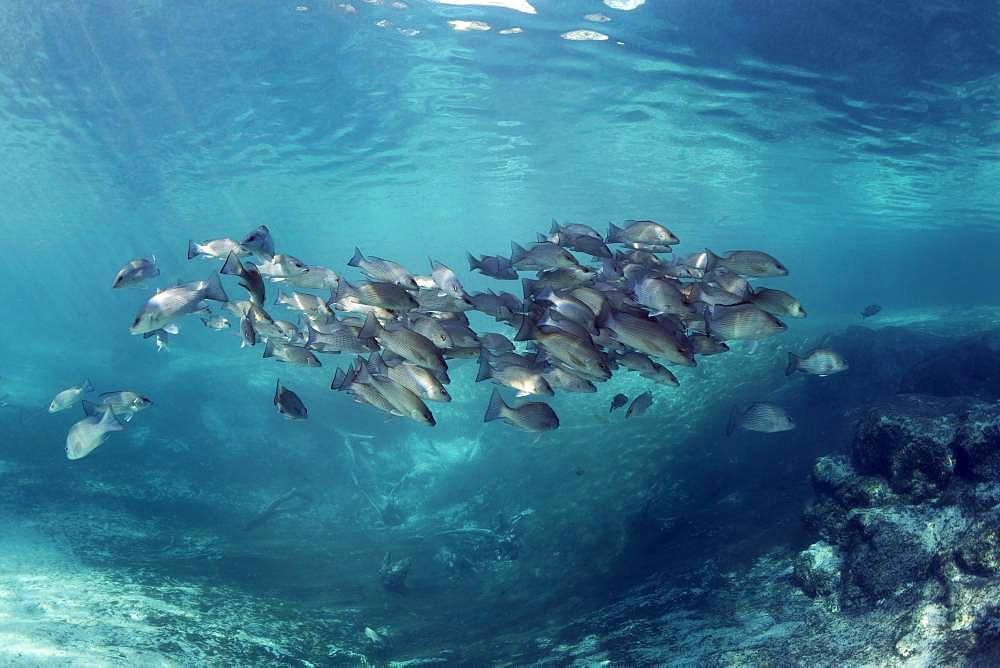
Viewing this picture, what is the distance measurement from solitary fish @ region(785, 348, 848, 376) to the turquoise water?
7.18ft

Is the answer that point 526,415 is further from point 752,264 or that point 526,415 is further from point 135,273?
point 135,273

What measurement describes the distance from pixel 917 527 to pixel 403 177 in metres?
35.0

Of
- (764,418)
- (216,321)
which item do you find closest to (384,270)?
(216,321)

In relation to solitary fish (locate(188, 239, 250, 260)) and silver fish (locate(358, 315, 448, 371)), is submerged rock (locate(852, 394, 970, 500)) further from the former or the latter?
solitary fish (locate(188, 239, 250, 260))

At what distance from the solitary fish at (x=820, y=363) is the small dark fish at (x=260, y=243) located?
634cm

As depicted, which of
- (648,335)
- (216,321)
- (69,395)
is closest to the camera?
(648,335)

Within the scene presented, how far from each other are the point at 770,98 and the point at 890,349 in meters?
11.4

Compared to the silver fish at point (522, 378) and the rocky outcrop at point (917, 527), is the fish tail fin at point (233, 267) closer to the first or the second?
the silver fish at point (522, 378)

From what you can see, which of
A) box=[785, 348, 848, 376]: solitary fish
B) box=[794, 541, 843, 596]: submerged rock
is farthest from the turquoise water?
box=[785, 348, 848, 376]: solitary fish

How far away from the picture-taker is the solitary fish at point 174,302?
5027mm

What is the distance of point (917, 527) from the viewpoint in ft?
17.5

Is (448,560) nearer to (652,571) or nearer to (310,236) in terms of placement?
(652,571)

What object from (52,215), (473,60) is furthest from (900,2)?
(52,215)

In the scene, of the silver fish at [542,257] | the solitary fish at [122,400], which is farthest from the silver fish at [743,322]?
the solitary fish at [122,400]
